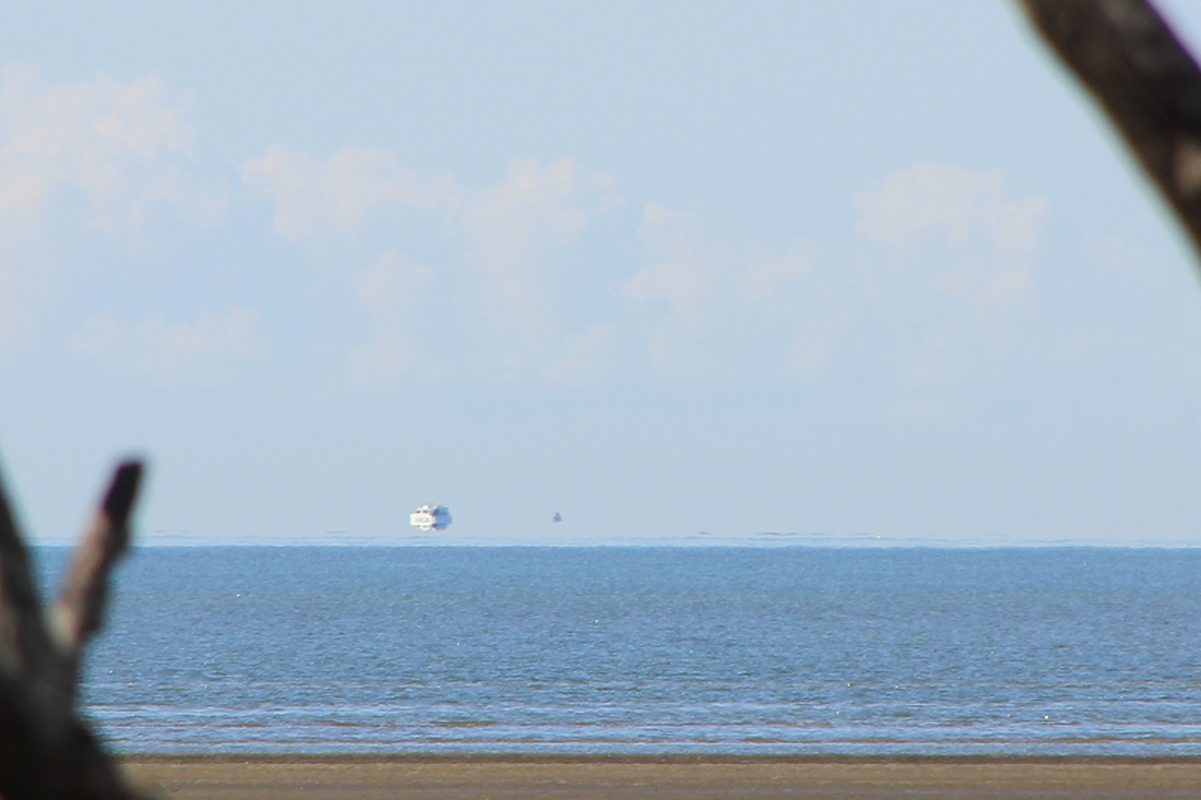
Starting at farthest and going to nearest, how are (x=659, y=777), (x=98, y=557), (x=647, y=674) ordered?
(x=647, y=674)
(x=659, y=777)
(x=98, y=557)

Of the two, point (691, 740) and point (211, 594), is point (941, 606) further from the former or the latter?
point (691, 740)

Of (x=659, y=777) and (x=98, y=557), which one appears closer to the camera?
(x=98, y=557)

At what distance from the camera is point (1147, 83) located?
2.07 metres

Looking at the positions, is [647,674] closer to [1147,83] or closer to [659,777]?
[659,777]

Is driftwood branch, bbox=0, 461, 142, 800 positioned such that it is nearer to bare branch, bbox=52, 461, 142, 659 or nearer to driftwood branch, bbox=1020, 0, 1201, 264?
bare branch, bbox=52, 461, 142, 659

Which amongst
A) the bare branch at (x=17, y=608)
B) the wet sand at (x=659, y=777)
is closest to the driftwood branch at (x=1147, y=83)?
the bare branch at (x=17, y=608)

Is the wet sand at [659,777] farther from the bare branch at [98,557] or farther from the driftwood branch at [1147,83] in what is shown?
the driftwood branch at [1147,83]

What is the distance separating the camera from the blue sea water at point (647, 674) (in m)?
30.1

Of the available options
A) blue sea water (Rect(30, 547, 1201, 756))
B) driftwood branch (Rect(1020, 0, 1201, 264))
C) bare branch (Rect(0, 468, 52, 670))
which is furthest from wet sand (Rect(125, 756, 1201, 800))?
driftwood branch (Rect(1020, 0, 1201, 264))

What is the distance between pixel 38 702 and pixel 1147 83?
157cm

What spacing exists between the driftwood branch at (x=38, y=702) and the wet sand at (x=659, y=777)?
1723 cm

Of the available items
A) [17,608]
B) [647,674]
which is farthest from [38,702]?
[647,674]

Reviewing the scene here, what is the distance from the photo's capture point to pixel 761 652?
62.2 meters

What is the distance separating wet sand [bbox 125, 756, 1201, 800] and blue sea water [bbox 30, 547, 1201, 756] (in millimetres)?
2720
